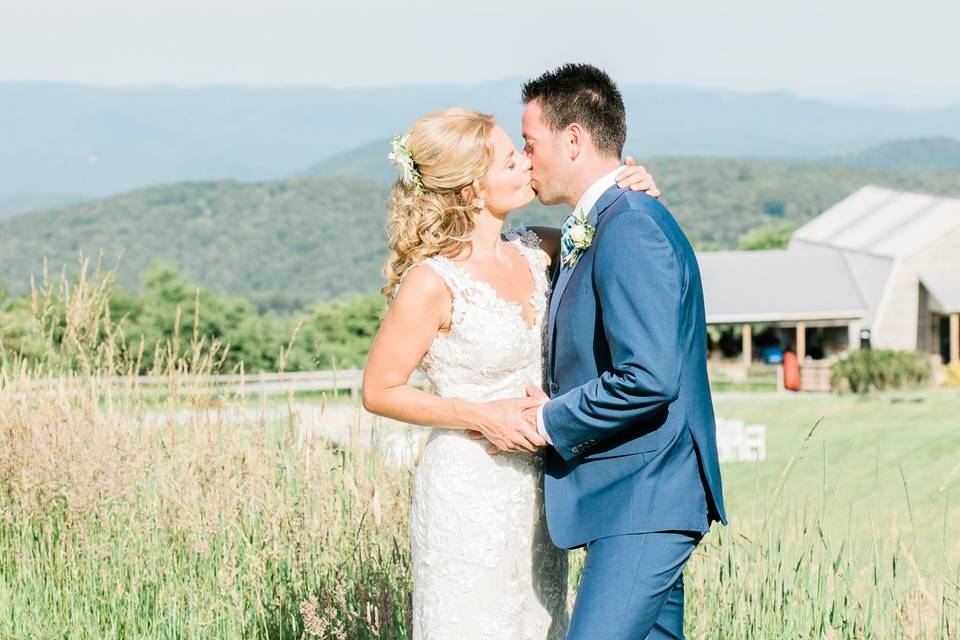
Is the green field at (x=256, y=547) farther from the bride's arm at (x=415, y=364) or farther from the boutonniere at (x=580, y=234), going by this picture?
the boutonniere at (x=580, y=234)

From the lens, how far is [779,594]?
15.2 feet

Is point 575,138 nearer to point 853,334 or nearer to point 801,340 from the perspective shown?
point 801,340

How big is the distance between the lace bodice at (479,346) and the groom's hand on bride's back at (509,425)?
0.13 metres

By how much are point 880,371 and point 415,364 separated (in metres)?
33.3

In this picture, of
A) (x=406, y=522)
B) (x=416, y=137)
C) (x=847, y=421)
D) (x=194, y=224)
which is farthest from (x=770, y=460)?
Result: (x=194, y=224)

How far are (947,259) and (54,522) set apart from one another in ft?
144

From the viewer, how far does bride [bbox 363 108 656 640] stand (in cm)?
361

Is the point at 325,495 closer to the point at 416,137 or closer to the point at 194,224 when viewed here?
the point at 416,137

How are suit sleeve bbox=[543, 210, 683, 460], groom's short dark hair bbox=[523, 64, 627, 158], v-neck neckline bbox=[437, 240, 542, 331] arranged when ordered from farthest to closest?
v-neck neckline bbox=[437, 240, 542, 331] < groom's short dark hair bbox=[523, 64, 627, 158] < suit sleeve bbox=[543, 210, 683, 460]

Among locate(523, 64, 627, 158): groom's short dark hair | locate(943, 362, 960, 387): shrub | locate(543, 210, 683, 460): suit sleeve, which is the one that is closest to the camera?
locate(543, 210, 683, 460): suit sleeve

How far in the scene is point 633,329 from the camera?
314 centimetres

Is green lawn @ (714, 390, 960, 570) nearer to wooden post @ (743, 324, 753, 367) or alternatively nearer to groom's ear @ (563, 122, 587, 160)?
wooden post @ (743, 324, 753, 367)

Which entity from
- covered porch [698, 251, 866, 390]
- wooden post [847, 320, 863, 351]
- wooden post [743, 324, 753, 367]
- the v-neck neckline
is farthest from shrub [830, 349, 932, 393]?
the v-neck neckline

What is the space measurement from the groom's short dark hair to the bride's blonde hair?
11.2 inches
